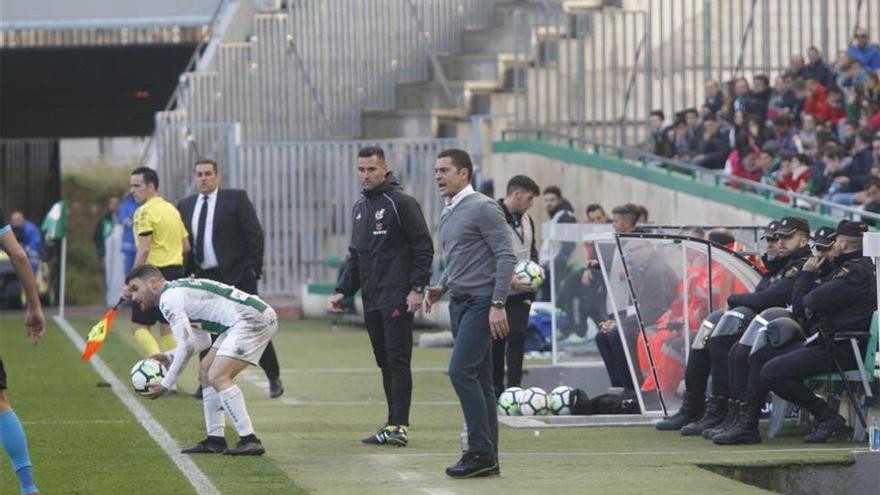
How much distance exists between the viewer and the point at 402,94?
34031mm

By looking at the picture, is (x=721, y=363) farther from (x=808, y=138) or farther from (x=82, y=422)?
(x=808, y=138)

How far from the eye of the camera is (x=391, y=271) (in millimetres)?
13656

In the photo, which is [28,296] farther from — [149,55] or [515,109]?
[149,55]

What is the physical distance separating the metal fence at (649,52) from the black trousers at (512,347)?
1090 cm

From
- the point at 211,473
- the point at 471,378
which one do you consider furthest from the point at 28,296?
the point at 471,378

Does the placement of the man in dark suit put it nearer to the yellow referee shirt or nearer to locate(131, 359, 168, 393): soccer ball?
the yellow referee shirt

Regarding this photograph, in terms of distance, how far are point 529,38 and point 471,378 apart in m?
21.0

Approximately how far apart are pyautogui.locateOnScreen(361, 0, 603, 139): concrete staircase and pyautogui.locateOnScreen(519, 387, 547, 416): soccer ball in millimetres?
17107

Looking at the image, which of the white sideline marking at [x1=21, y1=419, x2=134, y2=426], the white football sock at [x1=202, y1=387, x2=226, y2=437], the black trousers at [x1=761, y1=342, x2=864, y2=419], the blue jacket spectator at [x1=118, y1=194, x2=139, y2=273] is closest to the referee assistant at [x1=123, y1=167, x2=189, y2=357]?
the white sideline marking at [x1=21, y1=419, x2=134, y2=426]

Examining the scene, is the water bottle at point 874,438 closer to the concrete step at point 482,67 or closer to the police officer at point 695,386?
the police officer at point 695,386

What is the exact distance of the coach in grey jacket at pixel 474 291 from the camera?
37.7ft

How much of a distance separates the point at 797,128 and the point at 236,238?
1034cm

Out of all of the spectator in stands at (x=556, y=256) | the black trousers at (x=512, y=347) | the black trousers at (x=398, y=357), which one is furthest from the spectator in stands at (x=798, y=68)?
the black trousers at (x=398, y=357)

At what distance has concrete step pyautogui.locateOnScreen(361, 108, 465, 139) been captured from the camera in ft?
108
